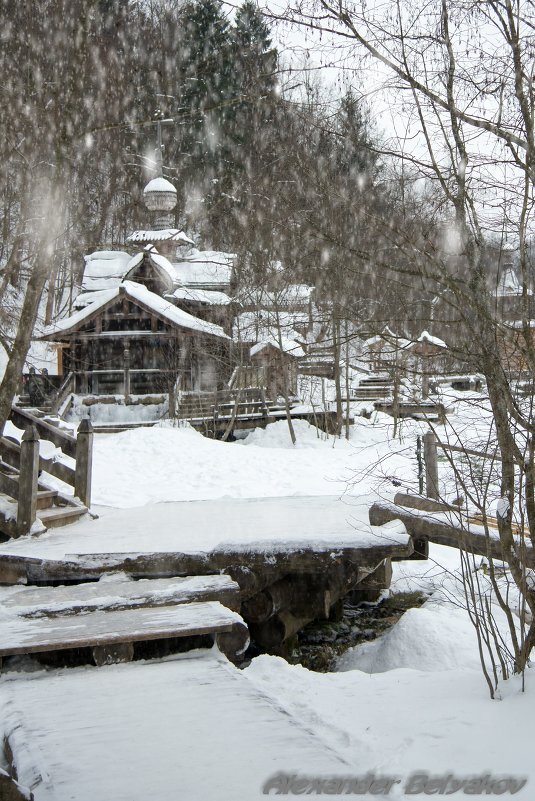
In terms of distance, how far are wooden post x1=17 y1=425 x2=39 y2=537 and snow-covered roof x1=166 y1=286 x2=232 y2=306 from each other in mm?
23329

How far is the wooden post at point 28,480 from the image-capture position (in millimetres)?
7738

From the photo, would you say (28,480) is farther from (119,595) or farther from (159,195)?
(159,195)

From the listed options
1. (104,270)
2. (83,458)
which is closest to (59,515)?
(83,458)

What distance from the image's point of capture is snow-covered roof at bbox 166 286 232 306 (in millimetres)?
31492

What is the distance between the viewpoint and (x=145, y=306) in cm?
2961

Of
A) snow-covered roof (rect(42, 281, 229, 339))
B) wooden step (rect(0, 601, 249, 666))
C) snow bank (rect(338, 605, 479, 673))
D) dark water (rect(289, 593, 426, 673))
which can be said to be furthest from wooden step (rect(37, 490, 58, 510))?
snow-covered roof (rect(42, 281, 229, 339))

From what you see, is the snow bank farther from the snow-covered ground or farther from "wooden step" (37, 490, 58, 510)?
"wooden step" (37, 490, 58, 510)

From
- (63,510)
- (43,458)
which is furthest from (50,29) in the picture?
(63,510)

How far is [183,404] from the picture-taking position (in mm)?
28781

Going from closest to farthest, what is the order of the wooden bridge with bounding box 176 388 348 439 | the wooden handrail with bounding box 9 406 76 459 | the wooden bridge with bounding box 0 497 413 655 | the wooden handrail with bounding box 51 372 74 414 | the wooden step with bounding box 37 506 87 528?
the wooden bridge with bounding box 0 497 413 655, the wooden step with bounding box 37 506 87 528, the wooden handrail with bounding box 9 406 76 459, the wooden bridge with bounding box 176 388 348 439, the wooden handrail with bounding box 51 372 74 414

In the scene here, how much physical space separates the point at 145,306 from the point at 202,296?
3497 millimetres

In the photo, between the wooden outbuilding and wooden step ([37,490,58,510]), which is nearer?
wooden step ([37,490,58,510])

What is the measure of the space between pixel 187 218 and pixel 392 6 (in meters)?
41.3

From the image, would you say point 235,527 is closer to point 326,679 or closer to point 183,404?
point 326,679
